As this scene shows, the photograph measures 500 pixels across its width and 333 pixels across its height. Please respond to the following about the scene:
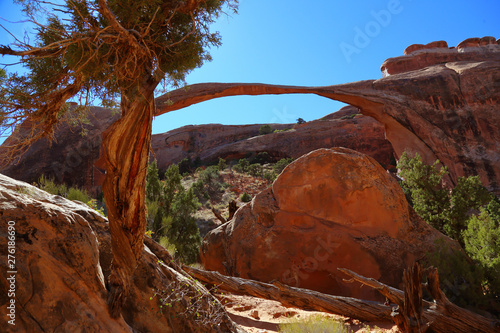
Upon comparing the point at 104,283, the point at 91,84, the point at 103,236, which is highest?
the point at 91,84

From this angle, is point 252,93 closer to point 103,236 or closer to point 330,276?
point 330,276

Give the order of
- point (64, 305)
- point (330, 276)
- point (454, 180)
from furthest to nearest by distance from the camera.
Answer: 1. point (454, 180)
2. point (330, 276)
3. point (64, 305)

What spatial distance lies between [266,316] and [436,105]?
17.4 m

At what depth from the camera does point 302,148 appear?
1162 inches

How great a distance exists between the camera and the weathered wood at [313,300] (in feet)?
15.8

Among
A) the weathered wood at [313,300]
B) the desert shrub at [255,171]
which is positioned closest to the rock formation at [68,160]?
the desert shrub at [255,171]

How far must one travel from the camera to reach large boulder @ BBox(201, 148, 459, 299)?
7.18 m

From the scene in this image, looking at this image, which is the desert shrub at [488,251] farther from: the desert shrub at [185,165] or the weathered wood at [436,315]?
the desert shrub at [185,165]

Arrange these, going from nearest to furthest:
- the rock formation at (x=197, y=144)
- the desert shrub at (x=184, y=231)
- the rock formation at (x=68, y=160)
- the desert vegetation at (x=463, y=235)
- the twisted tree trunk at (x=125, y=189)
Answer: the twisted tree trunk at (x=125, y=189) < the desert vegetation at (x=463, y=235) < the desert shrub at (x=184, y=231) < the rock formation at (x=68, y=160) < the rock formation at (x=197, y=144)

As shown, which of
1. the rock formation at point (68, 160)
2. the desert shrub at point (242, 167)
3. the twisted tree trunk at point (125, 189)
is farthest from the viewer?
the desert shrub at point (242, 167)

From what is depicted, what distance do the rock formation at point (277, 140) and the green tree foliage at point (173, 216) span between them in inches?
684

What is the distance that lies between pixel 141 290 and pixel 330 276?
5208mm

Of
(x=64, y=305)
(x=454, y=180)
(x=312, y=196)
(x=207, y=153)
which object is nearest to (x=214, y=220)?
(x=312, y=196)

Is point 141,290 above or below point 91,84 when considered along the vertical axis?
below
